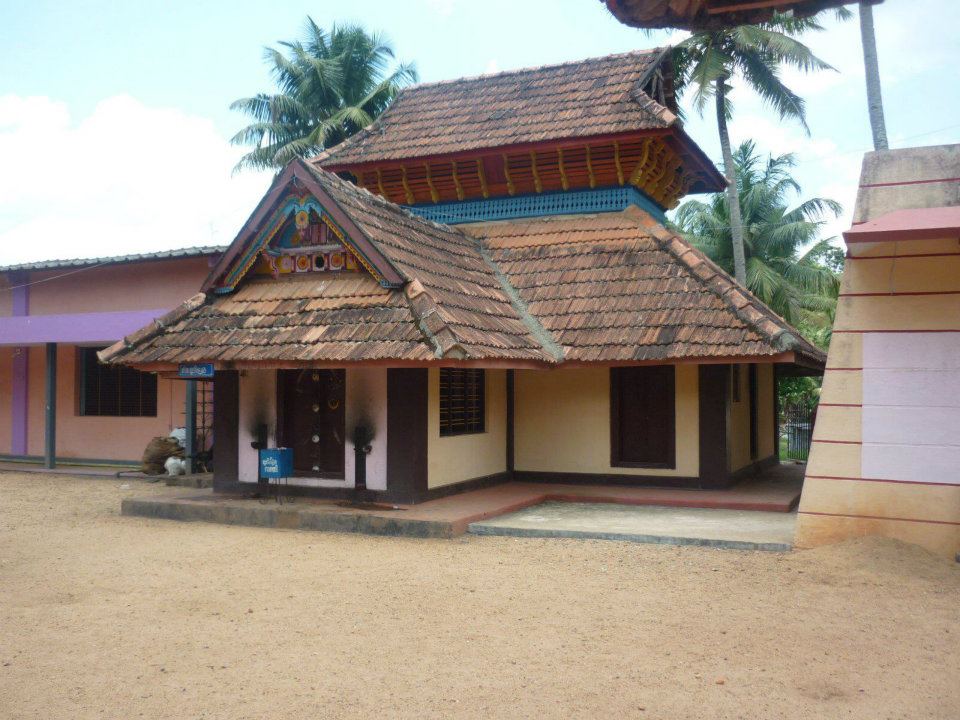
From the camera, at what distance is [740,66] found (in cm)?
2614

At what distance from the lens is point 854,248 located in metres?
7.91

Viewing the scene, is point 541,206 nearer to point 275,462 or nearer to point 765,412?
point 765,412

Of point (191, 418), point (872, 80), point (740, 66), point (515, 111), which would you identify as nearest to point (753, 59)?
point (740, 66)

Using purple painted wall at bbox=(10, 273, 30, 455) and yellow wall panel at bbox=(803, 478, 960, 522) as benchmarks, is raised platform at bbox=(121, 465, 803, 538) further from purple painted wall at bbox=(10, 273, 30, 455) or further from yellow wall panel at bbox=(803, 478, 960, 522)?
purple painted wall at bbox=(10, 273, 30, 455)

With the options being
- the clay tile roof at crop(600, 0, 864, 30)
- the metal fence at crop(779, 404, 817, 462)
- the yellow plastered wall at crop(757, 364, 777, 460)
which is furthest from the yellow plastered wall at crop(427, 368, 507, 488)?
the metal fence at crop(779, 404, 817, 462)

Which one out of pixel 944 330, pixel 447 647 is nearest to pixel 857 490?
pixel 944 330

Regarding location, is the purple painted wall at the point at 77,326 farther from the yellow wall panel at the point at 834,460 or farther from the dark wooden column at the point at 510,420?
the yellow wall panel at the point at 834,460

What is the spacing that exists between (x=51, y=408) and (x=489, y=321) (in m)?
9.39

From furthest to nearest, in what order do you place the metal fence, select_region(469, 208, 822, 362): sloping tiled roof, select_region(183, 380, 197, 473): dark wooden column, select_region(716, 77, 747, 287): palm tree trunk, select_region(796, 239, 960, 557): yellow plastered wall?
select_region(716, 77, 747, 287): palm tree trunk
the metal fence
select_region(183, 380, 197, 473): dark wooden column
select_region(469, 208, 822, 362): sloping tiled roof
select_region(796, 239, 960, 557): yellow plastered wall

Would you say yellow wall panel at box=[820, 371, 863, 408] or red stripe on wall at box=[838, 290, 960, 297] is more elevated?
red stripe on wall at box=[838, 290, 960, 297]

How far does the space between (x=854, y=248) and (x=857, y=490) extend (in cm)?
206

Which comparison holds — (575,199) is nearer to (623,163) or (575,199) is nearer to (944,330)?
(623,163)

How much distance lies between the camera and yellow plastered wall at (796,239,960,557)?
7680 millimetres

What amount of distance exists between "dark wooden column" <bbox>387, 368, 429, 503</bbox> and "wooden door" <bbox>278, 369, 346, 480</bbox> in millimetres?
759
